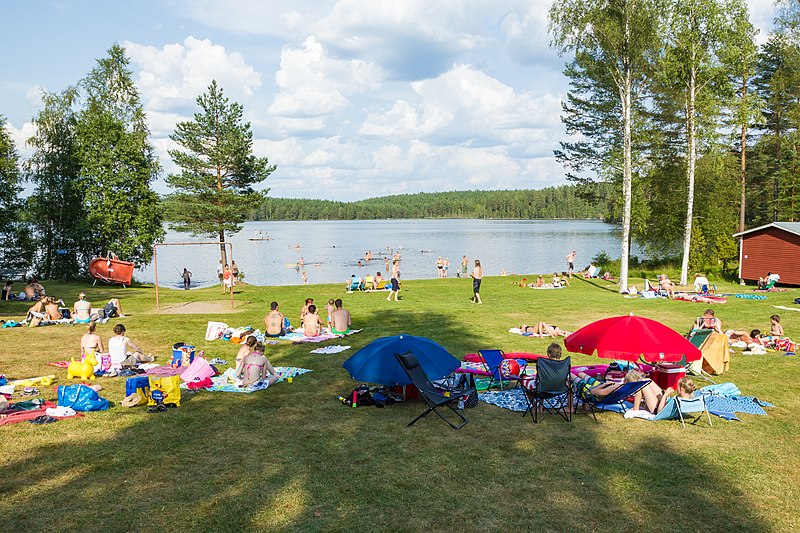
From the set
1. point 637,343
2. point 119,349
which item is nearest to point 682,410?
point 637,343

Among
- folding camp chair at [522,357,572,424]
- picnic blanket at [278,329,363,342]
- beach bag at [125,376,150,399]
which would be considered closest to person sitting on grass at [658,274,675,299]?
picnic blanket at [278,329,363,342]

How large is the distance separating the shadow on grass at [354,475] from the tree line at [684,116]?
67.7 ft

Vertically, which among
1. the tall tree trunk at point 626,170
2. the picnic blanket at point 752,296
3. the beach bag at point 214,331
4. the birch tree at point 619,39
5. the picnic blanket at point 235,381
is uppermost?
the birch tree at point 619,39

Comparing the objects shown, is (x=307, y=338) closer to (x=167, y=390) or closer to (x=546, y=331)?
(x=167, y=390)

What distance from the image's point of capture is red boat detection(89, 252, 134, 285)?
30.1m

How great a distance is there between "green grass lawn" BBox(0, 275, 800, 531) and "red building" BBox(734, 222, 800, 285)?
1858 centimetres

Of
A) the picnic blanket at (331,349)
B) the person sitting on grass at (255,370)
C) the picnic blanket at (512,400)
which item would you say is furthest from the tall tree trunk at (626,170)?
the person sitting on grass at (255,370)

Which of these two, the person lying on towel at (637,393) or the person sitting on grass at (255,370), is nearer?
the person lying on towel at (637,393)

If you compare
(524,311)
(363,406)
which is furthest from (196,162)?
(363,406)

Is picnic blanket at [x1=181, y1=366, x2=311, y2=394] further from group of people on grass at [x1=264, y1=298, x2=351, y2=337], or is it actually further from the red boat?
the red boat

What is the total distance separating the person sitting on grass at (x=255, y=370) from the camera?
1107 centimetres

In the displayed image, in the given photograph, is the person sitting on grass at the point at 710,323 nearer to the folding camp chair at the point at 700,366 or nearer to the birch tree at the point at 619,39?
the folding camp chair at the point at 700,366

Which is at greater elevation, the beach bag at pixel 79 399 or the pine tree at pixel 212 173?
the pine tree at pixel 212 173

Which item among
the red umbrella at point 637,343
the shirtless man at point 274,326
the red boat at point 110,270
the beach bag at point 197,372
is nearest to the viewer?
the red umbrella at point 637,343
